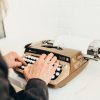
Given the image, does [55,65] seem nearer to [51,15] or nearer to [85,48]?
[85,48]

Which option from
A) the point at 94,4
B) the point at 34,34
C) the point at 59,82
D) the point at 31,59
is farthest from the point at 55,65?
the point at 34,34

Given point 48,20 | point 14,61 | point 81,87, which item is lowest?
point 81,87

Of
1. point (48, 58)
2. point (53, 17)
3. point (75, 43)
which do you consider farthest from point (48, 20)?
point (48, 58)

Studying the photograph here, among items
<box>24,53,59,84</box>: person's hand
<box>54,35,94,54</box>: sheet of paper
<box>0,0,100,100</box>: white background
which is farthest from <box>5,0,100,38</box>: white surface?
<box>24,53,59,84</box>: person's hand

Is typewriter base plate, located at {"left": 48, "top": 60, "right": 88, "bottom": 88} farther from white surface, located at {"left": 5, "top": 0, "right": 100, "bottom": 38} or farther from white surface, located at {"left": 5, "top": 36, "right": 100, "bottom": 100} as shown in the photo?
white surface, located at {"left": 5, "top": 0, "right": 100, "bottom": 38}

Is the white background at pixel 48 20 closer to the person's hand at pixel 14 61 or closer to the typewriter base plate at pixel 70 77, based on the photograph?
the typewriter base plate at pixel 70 77

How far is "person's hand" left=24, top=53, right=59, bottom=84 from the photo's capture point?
785 mm

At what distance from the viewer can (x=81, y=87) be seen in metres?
0.88

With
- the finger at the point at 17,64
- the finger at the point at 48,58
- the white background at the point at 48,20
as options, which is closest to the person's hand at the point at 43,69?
the finger at the point at 48,58

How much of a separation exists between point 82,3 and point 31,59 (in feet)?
1.76

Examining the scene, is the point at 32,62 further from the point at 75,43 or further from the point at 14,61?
the point at 75,43

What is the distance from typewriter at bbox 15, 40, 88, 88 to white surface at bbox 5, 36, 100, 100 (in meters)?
0.03

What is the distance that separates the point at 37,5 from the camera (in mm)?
1452

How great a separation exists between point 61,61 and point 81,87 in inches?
6.0
